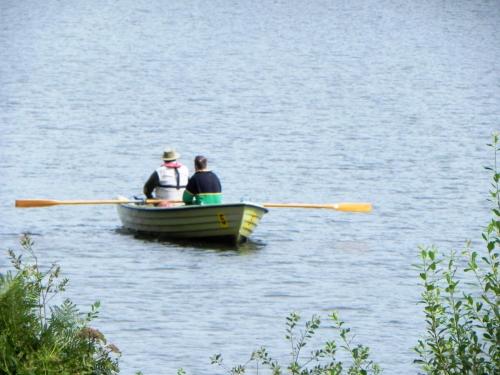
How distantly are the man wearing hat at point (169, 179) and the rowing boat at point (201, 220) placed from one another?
1.10 ft

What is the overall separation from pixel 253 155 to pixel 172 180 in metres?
15.6

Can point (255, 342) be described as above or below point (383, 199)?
below

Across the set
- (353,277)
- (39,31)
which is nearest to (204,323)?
(353,277)

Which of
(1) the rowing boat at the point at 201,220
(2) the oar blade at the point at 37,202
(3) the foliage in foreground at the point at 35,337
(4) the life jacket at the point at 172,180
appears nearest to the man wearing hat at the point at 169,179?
(4) the life jacket at the point at 172,180

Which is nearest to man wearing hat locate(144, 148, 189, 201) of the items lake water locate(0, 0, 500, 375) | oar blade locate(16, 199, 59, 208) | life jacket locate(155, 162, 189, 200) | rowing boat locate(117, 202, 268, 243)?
life jacket locate(155, 162, 189, 200)

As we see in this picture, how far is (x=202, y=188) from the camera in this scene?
25.1 meters

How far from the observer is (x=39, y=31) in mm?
88188

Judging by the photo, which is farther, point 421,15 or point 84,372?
point 421,15

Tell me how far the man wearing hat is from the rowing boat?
1.10 ft

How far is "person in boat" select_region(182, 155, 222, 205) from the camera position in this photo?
82.0ft

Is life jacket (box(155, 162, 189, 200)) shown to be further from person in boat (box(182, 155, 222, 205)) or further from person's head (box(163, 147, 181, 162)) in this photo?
person in boat (box(182, 155, 222, 205))

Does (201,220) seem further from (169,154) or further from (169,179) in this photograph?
(169,154)

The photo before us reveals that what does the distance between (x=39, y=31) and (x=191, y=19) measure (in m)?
10.7

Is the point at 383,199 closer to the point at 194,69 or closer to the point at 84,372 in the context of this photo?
the point at 84,372
